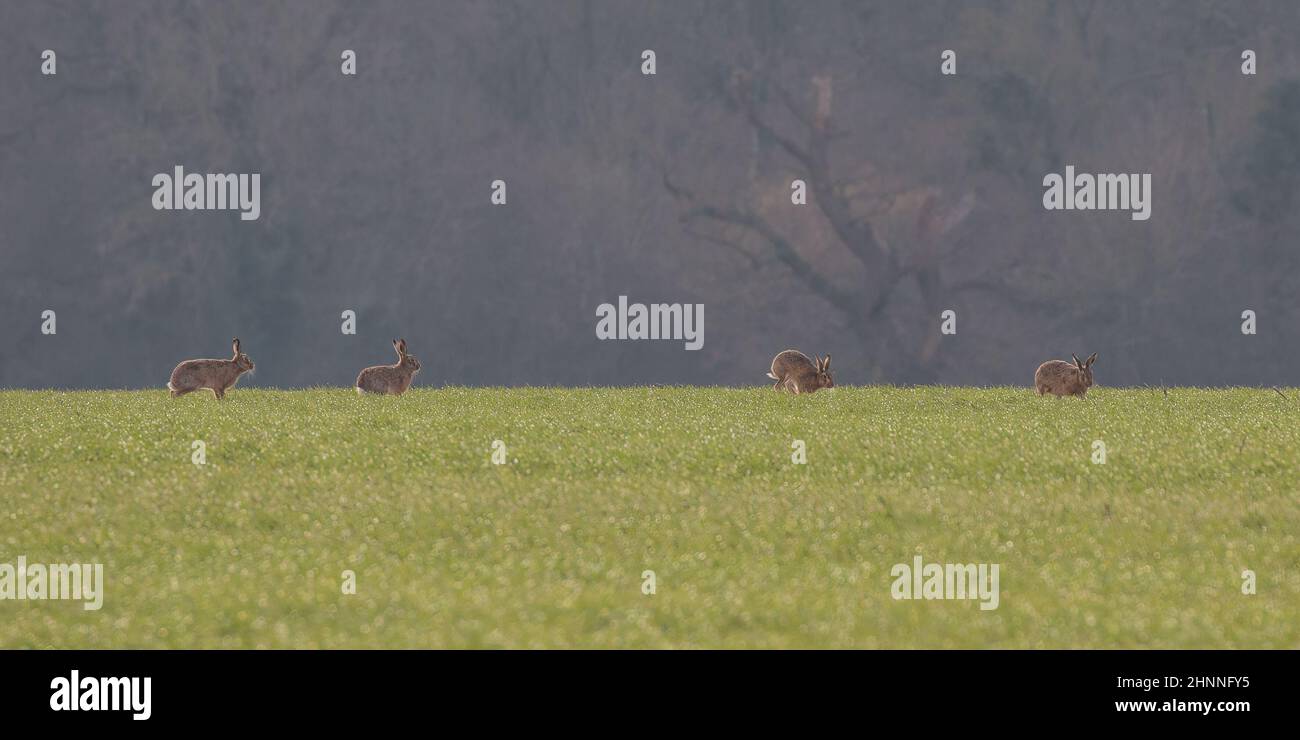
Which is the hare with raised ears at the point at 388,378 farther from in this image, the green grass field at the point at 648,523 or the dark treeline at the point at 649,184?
the dark treeline at the point at 649,184

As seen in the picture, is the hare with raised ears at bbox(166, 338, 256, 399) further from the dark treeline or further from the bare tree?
the bare tree

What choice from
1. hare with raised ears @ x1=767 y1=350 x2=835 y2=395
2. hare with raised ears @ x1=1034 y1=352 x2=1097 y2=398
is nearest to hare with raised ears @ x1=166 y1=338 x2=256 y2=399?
hare with raised ears @ x1=767 y1=350 x2=835 y2=395

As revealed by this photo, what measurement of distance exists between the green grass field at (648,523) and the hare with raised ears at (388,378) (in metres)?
2.49

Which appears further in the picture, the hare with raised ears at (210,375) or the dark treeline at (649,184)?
the dark treeline at (649,184)

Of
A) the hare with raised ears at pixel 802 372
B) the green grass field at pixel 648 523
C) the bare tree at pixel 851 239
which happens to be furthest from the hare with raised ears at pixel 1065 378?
the bare tree at pixel 851 239

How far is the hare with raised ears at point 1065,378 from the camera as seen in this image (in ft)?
86.6

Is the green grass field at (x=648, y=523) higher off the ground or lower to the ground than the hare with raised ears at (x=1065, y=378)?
lower

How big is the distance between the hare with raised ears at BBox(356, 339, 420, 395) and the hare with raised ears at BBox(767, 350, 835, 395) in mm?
6501

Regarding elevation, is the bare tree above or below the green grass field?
above

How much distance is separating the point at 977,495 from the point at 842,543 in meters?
2.94

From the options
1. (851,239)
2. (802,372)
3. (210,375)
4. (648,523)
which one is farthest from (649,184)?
(648,523)

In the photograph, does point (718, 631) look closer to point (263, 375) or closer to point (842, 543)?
point (842, 543)

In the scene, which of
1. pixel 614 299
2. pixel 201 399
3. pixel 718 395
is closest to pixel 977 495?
pixel 718 395

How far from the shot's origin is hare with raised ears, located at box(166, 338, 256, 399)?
25.8 metres
